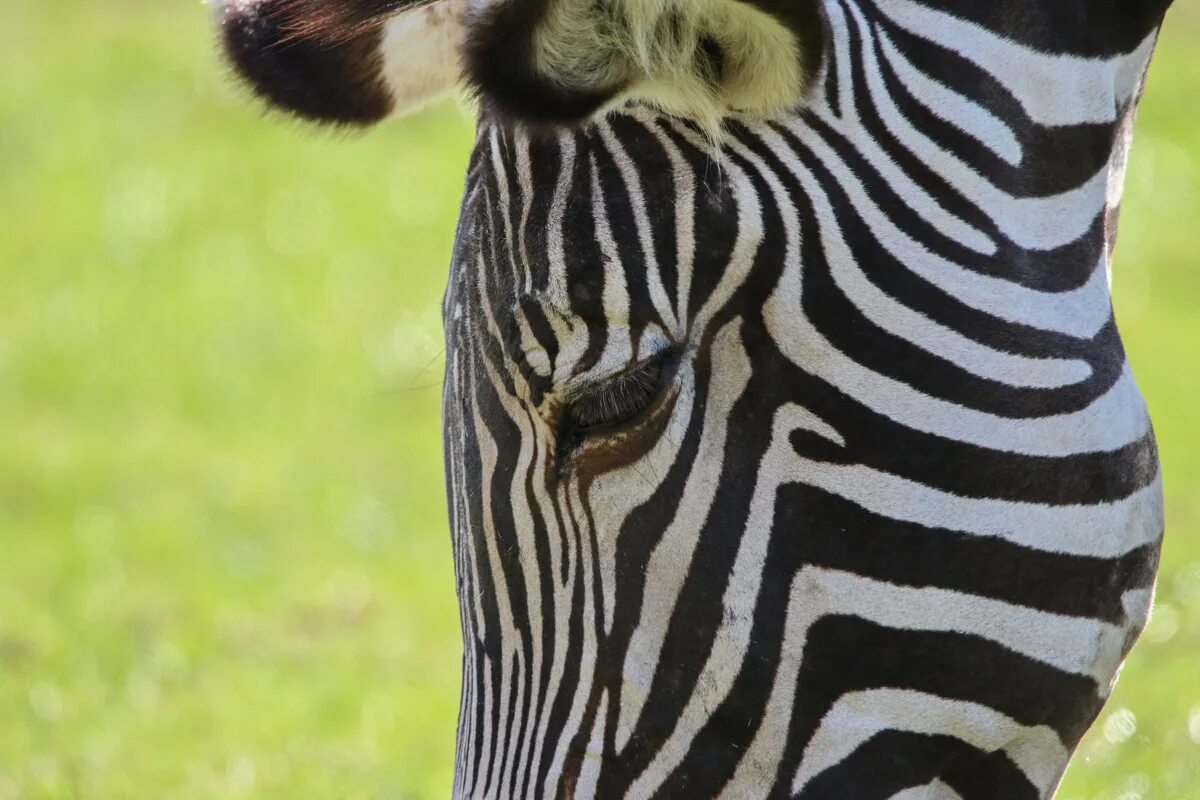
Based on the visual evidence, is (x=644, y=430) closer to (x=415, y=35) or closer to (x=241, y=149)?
(x=415, y=35)

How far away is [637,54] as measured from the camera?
1863 millimetres

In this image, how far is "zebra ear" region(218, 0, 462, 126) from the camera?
2.50 m

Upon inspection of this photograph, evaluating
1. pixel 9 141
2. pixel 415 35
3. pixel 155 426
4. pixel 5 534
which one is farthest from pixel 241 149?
pixel 415 35

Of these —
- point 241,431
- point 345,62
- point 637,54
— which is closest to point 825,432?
point 637,54

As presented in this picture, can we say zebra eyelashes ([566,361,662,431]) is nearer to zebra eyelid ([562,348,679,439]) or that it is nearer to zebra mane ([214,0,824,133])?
zebra eyelid ([562,348,679,439])

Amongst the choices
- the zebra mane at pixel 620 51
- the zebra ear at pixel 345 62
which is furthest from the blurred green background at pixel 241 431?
the zebra mane at pixel 620 51

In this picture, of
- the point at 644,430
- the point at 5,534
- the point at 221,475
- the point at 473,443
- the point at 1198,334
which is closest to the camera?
the point at 644,430

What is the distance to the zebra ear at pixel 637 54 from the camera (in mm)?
1781

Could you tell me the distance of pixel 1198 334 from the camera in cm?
1105

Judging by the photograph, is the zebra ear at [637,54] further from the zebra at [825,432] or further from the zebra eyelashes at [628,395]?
the zebra eyelashes at [628,395]

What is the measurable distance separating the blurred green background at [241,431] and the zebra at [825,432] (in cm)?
83

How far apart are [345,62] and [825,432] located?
1064 mm

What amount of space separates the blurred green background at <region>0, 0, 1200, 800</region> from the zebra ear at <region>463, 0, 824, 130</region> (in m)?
0.85

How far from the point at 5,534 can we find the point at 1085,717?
7059mm
